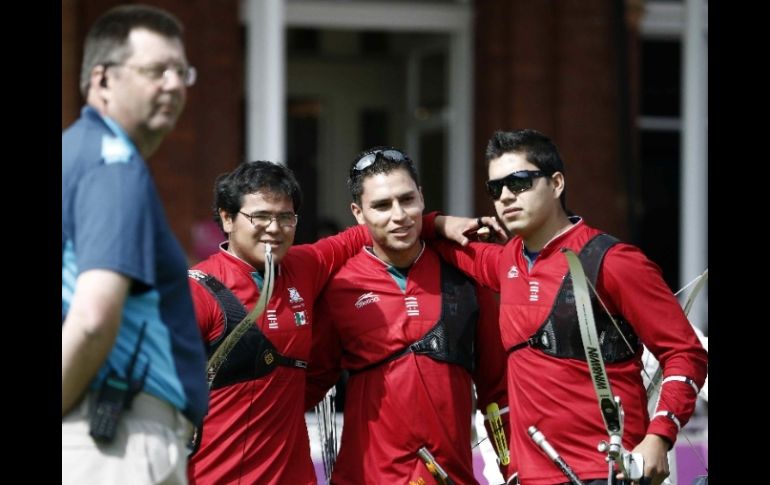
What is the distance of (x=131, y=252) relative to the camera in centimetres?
305

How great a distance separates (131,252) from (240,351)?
1690 millimetres

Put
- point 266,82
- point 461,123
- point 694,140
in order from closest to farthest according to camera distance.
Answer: point 266,82 → point 694,140 → point 461,123

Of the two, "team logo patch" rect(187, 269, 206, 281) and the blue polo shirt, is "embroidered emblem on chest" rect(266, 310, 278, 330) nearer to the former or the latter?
"team logo patch" rect(187, 269, 206, 281)

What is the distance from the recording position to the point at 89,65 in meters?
3.25

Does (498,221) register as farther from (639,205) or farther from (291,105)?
(291,105)

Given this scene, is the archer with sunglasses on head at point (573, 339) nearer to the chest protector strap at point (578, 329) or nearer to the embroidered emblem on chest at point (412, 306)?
the chest protector strap at point (578, 329)

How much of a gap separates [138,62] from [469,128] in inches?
302

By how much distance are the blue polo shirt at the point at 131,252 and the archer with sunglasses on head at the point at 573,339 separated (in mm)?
1596

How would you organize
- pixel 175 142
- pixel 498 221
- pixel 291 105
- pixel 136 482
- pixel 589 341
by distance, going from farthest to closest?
pixel 291 105
pixel 175 142
pixel 498 221
pixel 589 341
pixel 136 482

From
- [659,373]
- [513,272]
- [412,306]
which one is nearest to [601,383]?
[513,272]

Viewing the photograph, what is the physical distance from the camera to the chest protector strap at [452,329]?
496 cm

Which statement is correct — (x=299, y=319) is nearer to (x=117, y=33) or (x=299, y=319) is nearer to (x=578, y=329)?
(x=578, y=329)

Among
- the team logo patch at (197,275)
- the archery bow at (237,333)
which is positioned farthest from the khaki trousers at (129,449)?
the team logo patch at (197,275)
